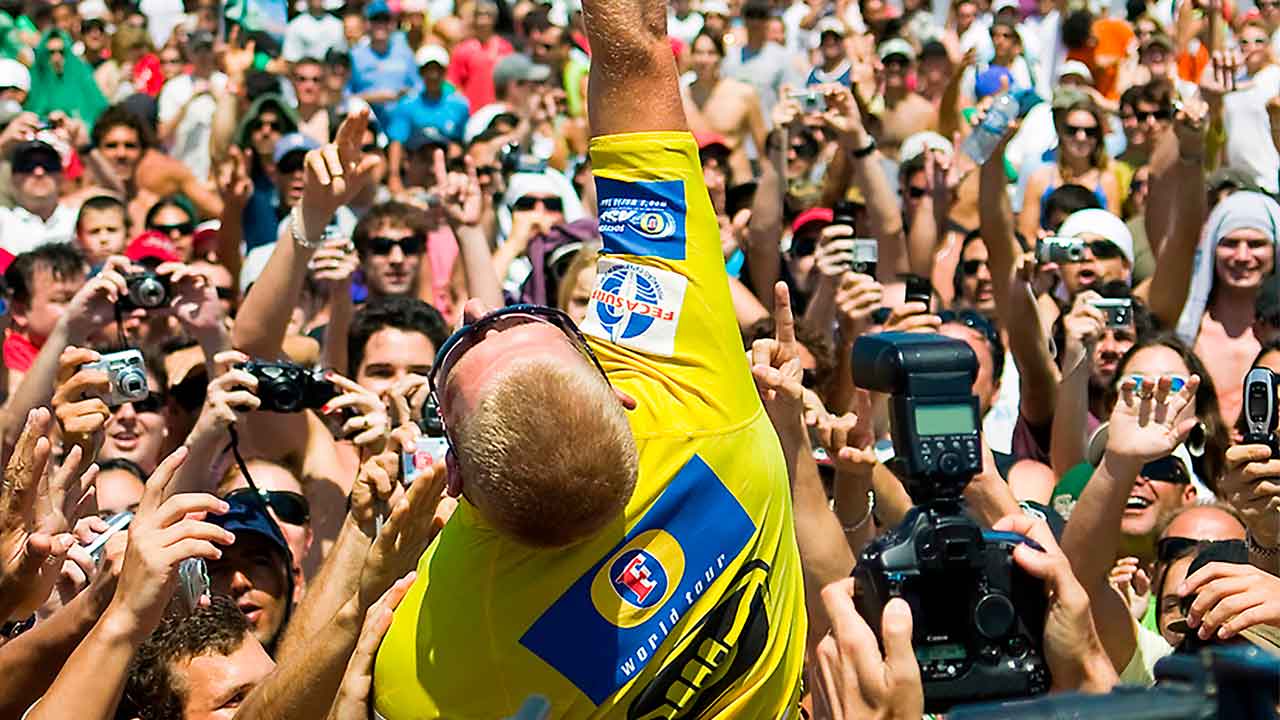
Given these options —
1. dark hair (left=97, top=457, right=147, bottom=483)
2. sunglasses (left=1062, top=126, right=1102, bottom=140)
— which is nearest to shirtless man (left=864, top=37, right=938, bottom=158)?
sunglasses (left=1062, top=126, right=1102, bottom=140)

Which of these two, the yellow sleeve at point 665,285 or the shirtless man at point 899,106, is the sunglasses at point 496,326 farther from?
the shirtless man at point 899,106

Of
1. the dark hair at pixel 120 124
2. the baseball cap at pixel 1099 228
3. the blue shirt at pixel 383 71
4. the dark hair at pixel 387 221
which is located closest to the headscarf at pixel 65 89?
the dark hair at pixel 120 124

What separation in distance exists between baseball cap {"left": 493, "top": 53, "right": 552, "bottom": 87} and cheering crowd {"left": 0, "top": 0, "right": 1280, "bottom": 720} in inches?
1.9

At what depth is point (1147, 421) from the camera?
4.18m

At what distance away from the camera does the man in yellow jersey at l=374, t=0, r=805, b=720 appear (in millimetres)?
2549

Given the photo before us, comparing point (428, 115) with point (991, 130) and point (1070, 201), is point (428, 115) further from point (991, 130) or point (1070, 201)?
point (991, 130)

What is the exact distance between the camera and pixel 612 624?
8.94 ft

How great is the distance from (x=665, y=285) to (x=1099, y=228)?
5127mm

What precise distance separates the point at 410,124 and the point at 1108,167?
16.3 ft

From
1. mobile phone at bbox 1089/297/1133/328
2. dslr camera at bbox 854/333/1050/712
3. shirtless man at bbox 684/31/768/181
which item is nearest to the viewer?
dslr camera at bbox 854/333/1050/712

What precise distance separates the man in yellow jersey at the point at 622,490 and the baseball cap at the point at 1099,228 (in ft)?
15.8

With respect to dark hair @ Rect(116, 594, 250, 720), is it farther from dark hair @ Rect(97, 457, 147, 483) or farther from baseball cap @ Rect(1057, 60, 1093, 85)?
baseball cap @ Rect(1057, 60, 1093, 85)

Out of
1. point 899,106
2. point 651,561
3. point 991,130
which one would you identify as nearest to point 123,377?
point 651,561

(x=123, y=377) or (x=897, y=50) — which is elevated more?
(x=123, y=377)
